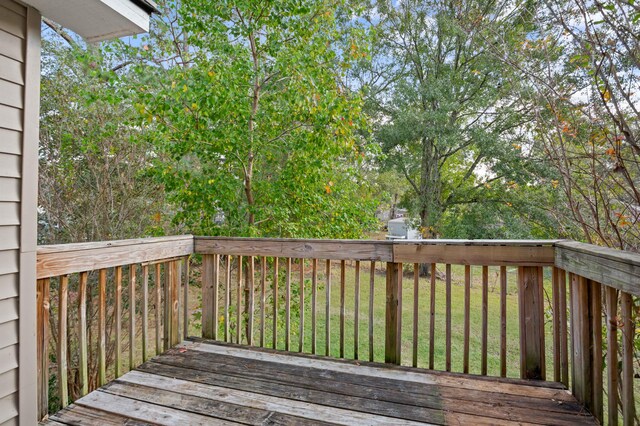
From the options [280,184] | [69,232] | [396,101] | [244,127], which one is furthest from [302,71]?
[396,101]

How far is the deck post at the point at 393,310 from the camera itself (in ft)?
7.66

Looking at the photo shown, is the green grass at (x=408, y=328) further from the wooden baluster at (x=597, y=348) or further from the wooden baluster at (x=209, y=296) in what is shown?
the wooden baluster at (x=597, y=348)

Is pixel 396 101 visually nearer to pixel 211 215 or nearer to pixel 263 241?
pixel 211 215

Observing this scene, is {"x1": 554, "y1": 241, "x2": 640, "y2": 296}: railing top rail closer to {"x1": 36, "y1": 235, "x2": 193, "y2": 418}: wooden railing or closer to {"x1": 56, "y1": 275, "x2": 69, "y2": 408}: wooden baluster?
{"x1": 36, "y1": 235, "x2": 193, "y2": 418}: wooden railing

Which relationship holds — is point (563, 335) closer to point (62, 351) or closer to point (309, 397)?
point (309, 397)

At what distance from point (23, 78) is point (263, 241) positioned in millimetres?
1618

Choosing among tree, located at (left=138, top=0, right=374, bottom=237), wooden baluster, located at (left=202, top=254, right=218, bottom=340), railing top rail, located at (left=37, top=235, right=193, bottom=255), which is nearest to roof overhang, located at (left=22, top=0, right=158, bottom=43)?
railing top rail, located at (left=37, top=235, right=193, bottom=255)

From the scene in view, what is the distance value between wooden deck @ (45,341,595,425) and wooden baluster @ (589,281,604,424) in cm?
8

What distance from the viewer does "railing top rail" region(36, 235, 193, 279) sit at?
5.87ft

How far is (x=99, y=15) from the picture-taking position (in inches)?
64.9

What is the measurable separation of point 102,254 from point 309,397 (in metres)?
1.44

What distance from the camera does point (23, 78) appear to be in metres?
1.58

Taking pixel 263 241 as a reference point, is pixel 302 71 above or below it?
above

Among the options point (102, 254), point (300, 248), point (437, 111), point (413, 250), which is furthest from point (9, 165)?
point (437, 111)
